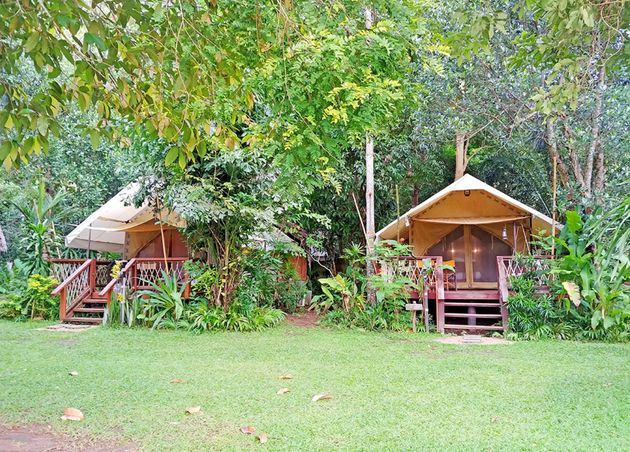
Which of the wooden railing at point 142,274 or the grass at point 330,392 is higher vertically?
the wooden railing at point 142,274

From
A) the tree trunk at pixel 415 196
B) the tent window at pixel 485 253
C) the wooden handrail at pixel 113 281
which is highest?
the tree trunk at pixel 415 196

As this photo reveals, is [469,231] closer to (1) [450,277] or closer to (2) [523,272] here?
(1) [450,277]

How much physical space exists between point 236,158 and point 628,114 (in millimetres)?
6982

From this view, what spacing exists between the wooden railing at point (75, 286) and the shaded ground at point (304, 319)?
4076 mm

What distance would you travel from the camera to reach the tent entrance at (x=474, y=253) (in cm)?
1114

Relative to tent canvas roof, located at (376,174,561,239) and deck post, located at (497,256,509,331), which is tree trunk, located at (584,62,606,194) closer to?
tent canvas roof, located at (376,174,561,239)

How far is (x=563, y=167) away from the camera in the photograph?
10406mm

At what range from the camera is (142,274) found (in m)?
10.2

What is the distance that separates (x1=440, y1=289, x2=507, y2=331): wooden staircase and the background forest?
2.04 metres

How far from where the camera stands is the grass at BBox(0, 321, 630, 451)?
3.33m

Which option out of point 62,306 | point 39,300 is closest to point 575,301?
point 62,306

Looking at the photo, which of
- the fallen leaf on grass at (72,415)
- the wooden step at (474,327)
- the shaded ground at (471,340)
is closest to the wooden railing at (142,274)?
the shaded ground at (471,340)

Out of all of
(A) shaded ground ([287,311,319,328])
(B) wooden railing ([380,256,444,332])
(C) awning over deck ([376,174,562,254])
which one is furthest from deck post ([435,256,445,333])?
(A) shaded ground ([287,311,319,328])

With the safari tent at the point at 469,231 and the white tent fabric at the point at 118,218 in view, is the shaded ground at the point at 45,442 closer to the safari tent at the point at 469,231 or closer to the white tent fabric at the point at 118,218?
the white tent fabric at the point at 118,218
